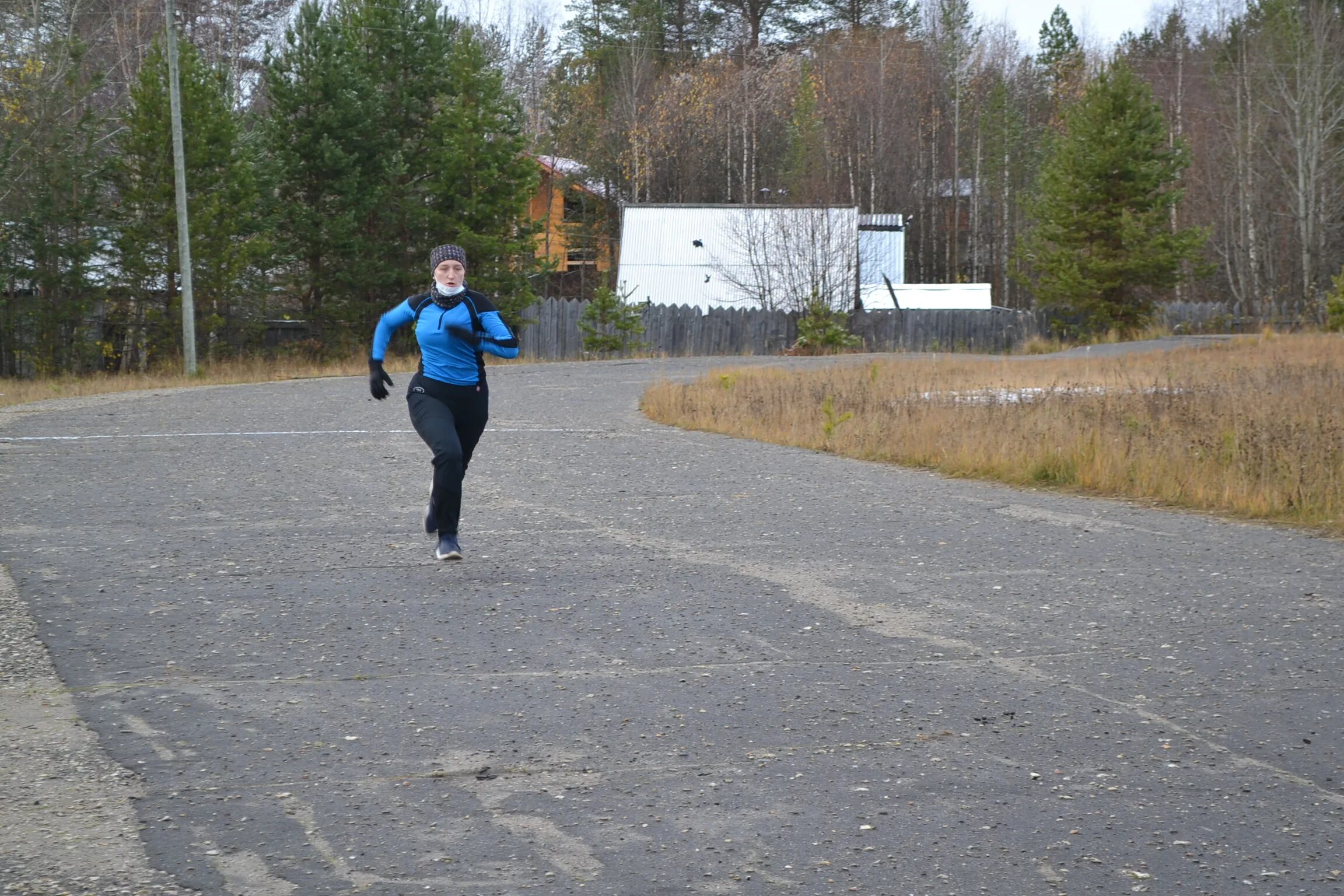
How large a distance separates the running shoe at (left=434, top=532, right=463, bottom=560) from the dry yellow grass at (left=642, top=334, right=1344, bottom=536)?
531 centimetres

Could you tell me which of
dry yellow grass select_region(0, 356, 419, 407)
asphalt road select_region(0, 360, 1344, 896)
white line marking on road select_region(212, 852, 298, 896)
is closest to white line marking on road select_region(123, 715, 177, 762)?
asphalt road select_region(0, 360, 1344, 896)

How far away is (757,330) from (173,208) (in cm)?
1704

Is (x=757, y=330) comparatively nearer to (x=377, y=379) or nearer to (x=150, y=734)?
(x=377, y=379)

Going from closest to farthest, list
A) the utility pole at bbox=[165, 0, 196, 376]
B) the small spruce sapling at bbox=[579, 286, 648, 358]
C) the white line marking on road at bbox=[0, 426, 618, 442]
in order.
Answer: the white line marking on road at bbox=[0, 426, 618, 442]
the utility pole at bbox=[165, 0, 196, 376]
the small spruce sapling at bbox=[579, 286, 648, 358]

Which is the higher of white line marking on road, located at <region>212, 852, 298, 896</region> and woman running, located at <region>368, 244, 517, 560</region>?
woman running, located at <region>368, 244, 517, 560</region>

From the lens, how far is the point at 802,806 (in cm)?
425

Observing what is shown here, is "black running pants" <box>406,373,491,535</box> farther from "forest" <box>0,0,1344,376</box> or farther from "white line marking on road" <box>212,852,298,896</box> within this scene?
"forest" <box>0,0,1344,376</box>

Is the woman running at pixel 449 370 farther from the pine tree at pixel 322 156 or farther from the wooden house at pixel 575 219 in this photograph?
the wooden house at pixel 575 219

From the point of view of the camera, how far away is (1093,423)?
13930 millimetres

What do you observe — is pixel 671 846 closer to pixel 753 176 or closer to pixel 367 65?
pixel 367 65

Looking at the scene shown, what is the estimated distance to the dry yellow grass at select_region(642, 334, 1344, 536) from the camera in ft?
35.0

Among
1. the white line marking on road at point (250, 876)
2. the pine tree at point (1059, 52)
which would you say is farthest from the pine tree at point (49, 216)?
the pine tree at point (1059, 52)

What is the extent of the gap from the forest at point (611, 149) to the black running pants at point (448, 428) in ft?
86.7

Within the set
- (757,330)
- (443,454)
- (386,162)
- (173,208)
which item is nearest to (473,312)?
(443,454)
